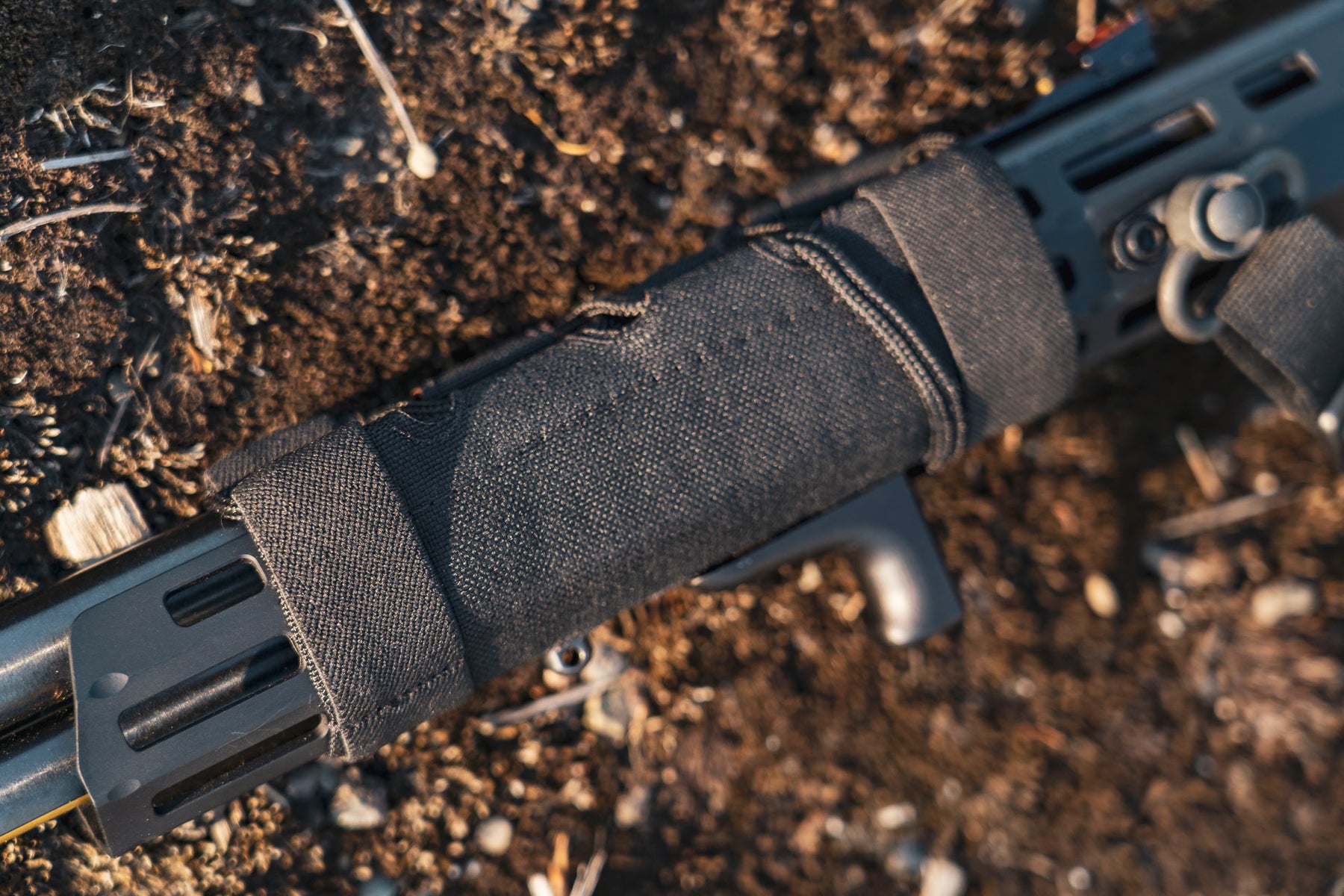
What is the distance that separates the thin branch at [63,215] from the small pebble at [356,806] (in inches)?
47.6

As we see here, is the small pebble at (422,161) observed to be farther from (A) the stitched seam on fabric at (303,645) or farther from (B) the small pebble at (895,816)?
(B) the small pebble at (895,816)

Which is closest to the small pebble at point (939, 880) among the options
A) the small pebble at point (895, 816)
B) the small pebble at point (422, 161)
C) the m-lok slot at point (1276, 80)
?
the small pebble at point (895, 816)

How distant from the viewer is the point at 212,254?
1.84 metres

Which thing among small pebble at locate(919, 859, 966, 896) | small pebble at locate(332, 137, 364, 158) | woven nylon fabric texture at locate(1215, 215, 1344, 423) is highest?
small pebble at locate(332, 137, 364, 158)

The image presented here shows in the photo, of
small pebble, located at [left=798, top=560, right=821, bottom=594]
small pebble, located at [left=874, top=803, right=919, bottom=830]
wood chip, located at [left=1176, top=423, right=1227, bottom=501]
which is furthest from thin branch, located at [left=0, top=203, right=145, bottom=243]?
wood chip, located at [left=1176, top=423, right=1227, bottom=501]

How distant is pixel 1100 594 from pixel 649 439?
4.48 feet

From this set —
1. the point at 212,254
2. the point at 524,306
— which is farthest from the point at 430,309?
the point at 212,254

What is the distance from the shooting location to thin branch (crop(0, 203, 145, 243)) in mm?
1717

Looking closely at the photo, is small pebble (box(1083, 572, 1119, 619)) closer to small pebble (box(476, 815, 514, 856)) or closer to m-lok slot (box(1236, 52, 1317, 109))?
m-lok slot (box(1236, 52, 1317, 109))

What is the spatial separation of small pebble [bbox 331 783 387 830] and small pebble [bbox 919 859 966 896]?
1.28 m

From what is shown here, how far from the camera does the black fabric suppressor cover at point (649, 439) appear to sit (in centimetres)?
149

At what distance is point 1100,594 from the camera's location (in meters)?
2.32

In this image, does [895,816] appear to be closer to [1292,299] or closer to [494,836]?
[494,836]

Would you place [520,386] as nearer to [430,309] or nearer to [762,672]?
[430,309]
